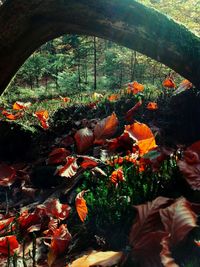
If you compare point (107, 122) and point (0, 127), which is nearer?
point (107, 122)

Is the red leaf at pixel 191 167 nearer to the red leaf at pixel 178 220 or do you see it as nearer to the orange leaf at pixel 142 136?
the red leaf at pixel 178 220

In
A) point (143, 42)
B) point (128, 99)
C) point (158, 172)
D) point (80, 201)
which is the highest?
point (143, 42)

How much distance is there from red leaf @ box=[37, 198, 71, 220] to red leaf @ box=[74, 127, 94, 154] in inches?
50.3

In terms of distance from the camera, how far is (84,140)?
4316 millimetres

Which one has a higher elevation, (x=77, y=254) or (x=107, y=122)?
(x=107, y=122)

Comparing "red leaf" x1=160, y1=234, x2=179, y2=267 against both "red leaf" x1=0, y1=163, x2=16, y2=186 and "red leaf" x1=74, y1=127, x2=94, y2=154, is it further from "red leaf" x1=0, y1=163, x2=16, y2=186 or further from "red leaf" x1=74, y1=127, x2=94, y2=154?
"red leaf" x1=0, y1=163, x2=16, y2=186

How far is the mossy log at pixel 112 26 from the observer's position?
4188mm

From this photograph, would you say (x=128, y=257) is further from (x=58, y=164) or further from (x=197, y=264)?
(x=58, y=164)

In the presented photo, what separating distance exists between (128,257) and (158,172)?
90 centimetres

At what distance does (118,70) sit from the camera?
28.0 m

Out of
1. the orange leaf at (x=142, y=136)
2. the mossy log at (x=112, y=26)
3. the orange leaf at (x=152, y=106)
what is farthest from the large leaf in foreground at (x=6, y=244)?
the orange leaf at (x=152, y=106)

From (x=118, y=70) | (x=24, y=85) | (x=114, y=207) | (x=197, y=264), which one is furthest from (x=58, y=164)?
(x=24, y=85)

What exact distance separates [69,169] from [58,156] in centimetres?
60

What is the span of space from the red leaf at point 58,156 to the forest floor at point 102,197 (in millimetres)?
12
